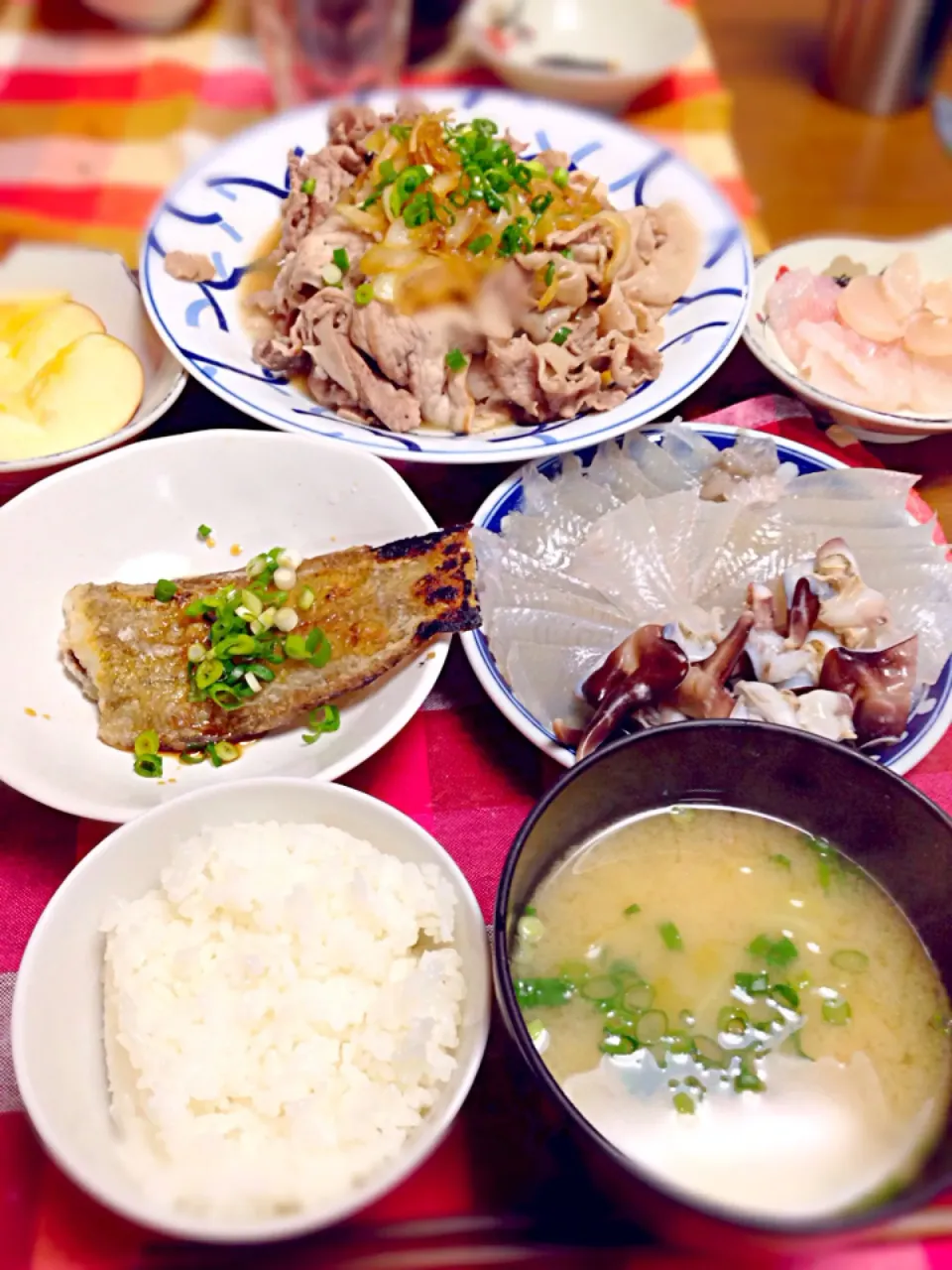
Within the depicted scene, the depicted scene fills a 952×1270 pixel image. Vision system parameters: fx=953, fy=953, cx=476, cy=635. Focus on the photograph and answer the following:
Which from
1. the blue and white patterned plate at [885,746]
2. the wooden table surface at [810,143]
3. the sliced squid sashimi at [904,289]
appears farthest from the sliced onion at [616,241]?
the wooden table surface at [810,143]

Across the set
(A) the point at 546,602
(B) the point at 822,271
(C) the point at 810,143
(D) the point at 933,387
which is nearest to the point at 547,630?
(A) the point at 546,602

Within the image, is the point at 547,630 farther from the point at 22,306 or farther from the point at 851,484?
the point at 22,306

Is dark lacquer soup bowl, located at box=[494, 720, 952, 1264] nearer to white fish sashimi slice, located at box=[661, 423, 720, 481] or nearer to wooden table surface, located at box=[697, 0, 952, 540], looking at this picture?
white fish sashimi slice, located at box=[661, 423, 720, 481]

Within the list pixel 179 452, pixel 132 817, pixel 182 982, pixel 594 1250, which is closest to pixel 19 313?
pixel 179 452

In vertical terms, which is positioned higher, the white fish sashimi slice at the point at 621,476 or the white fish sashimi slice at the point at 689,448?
the white fish sashimi slice at the point at 689,448

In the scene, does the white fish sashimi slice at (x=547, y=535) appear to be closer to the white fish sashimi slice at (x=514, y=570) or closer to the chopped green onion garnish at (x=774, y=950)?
the white fish sashimi slice at (x=514, y=570)
